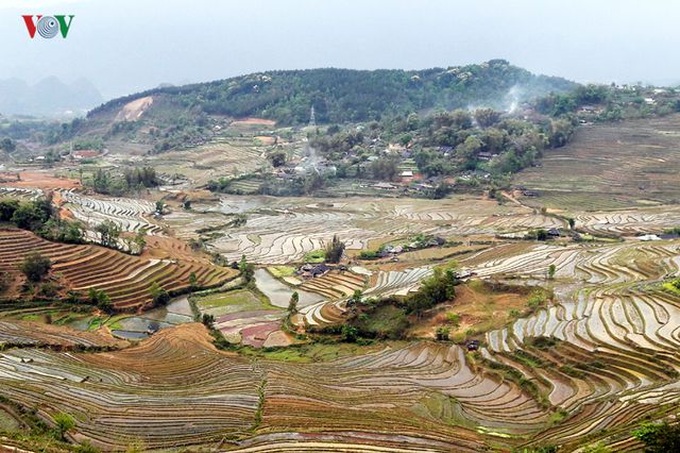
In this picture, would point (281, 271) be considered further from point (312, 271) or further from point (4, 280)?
point (4, 280)

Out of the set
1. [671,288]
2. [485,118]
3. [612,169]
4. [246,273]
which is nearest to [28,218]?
[246,273]

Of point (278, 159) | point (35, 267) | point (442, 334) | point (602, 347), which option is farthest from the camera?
point (278, 159)

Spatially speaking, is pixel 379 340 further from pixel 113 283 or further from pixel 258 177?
pixel 258 177

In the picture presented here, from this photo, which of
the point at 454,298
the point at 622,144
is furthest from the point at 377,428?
the point at 622,144

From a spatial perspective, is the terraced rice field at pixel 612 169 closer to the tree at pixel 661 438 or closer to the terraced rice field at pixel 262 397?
the terraced rice field at pixel 262 397

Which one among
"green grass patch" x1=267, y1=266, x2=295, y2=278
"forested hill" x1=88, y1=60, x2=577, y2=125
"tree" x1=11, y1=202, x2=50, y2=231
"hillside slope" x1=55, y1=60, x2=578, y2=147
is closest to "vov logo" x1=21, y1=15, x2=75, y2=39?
"tree" x1=11, y1=202, x2=50, y2=231

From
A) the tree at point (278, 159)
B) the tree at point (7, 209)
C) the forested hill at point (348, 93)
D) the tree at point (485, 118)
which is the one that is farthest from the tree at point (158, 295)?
the forested hill at point (348, 93)
